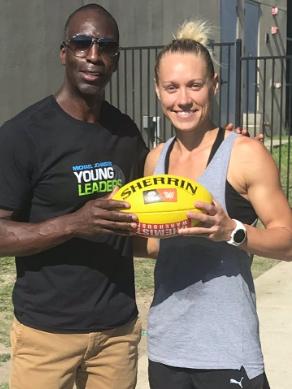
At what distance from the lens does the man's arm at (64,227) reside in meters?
2.28

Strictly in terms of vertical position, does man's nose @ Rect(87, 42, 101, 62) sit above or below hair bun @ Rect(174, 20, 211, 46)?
below

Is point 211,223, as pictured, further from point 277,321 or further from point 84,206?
point 277,321

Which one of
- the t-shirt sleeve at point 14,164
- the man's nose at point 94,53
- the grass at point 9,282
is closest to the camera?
the t-shirt sleeve at point 14,164

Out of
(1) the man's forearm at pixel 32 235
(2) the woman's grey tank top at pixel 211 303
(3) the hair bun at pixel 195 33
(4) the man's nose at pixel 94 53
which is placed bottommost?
(2) the woman's grey tank top at pixel 211 303

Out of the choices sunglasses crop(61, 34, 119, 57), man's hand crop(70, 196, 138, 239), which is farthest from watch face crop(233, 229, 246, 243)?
sunglasses crop(61, 34, 119, 57)

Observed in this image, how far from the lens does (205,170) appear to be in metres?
2.41

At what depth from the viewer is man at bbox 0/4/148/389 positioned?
2438 millimetres

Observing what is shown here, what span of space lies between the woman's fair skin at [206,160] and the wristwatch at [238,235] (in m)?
0.02

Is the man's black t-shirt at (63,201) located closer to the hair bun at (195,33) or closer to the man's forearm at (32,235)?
the man's forearm at (32,235)

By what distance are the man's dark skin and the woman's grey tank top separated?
0.27 metres

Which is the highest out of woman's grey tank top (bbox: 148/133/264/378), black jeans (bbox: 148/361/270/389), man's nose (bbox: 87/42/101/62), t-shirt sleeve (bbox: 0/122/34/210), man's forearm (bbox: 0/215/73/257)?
man's nose (bbox: 87/42/101/62)

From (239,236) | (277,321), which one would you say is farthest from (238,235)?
(277,321)

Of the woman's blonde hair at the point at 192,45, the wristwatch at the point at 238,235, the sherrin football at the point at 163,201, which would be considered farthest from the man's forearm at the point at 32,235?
the woman's blonde hair at the point at 192,45

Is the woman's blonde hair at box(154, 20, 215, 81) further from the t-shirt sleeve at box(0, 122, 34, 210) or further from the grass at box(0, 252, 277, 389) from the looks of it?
the grass at box(0, 252, 277, 389)
